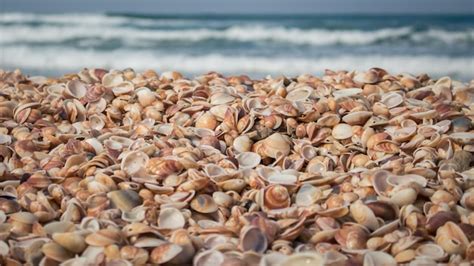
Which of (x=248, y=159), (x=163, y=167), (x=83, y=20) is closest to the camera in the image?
(x=163, y=167)

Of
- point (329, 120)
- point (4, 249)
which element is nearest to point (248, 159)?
point (329, 120)

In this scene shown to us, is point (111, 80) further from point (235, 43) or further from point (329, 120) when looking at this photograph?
point (235, 43)

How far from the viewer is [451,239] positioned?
1.71 m

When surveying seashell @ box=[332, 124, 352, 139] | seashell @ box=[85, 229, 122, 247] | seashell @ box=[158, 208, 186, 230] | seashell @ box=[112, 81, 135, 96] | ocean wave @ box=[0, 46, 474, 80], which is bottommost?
ocean wave @ box=[0, 46, 474, 80]

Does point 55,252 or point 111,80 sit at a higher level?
point 111,80

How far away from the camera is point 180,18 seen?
1370 cm

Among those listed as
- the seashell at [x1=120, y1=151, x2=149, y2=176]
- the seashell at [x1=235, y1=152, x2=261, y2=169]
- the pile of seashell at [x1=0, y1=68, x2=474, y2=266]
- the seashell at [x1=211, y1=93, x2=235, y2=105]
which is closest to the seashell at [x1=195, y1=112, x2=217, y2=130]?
the pile of seashell at [x1=0, y1=68, x2=474, y2=266]

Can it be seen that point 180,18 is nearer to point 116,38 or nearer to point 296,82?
point 116,38

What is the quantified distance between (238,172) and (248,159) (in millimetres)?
216

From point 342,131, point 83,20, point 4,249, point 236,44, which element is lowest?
point 236,44

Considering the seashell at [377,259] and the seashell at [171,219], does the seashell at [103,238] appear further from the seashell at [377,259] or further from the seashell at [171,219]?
the seashell at [377,259]

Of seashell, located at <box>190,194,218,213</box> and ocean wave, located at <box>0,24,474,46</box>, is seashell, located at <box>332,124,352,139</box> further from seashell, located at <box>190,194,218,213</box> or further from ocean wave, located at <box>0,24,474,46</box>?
ocean wave, located at <box>0,24,474,46</box>

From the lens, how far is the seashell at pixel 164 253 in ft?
5.33

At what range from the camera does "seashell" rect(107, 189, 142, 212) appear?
6.39 feet
